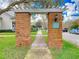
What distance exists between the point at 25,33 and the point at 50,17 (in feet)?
6.47

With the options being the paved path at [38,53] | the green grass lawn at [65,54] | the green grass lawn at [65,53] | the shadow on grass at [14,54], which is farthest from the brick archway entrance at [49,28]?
the shadow on grass at [14,54]

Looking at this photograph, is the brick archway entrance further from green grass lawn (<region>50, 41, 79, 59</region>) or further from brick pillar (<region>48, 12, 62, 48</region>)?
green grass lawn (<region>50, 41, 79, 59</region>)

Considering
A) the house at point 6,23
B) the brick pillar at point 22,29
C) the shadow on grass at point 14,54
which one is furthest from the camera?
the house at point 6,23

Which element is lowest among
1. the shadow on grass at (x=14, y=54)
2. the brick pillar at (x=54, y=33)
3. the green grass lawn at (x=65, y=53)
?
the green grass lawn at (x=65, y=53)

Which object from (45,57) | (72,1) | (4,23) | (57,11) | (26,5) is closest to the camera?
(26,5)

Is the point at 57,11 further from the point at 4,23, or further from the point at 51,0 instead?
the point at 4,23

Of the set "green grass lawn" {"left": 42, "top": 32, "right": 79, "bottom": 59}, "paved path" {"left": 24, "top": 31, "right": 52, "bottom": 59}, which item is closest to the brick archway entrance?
"paved path" {"left": 24, "top": 31, "right": 52, "bottom": 59}

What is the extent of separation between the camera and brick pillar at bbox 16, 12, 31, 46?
808 inches

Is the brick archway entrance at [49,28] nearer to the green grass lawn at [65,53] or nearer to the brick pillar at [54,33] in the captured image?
the brick pillar at [54,33]

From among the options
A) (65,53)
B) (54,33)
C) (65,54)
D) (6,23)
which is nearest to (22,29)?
(54,33)

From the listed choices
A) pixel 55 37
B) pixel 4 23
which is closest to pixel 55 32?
pixel 55 37

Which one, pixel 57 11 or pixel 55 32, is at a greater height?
pixel 57 11

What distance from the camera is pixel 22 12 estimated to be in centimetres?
2048

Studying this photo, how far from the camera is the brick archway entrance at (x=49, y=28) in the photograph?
20.3 metres
